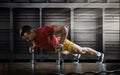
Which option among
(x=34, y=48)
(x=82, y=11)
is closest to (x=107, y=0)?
(x=82, y=11)

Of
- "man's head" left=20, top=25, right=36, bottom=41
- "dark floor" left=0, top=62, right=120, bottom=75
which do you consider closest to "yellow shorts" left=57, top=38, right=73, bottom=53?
"dark floor" left=0, top=62, right=120, bottom=75

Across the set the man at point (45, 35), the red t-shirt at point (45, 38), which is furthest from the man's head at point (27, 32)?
the red t-shirt at point (45, 38)

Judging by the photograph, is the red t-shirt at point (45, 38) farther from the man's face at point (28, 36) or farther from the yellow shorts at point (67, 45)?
the yellow shorts at point (67, 45)

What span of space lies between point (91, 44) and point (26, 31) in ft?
14.6

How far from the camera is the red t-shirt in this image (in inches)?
190

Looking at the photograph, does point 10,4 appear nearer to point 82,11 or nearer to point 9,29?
point 9,29

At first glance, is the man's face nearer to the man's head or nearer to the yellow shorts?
the man's head

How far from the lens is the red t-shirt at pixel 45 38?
483 centimetres

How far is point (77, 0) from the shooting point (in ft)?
28.9

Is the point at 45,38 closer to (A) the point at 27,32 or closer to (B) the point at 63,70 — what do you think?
(A) the point at 27,32

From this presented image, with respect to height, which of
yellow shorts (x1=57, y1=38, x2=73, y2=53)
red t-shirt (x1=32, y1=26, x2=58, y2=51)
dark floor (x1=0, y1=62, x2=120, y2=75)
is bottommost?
dark floor (x1=0, y1=62, x2=120, y2=75)

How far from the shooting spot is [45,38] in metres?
4.95

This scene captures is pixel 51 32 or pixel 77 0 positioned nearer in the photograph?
pixel 51 32

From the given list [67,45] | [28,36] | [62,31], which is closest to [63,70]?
[62,31]
